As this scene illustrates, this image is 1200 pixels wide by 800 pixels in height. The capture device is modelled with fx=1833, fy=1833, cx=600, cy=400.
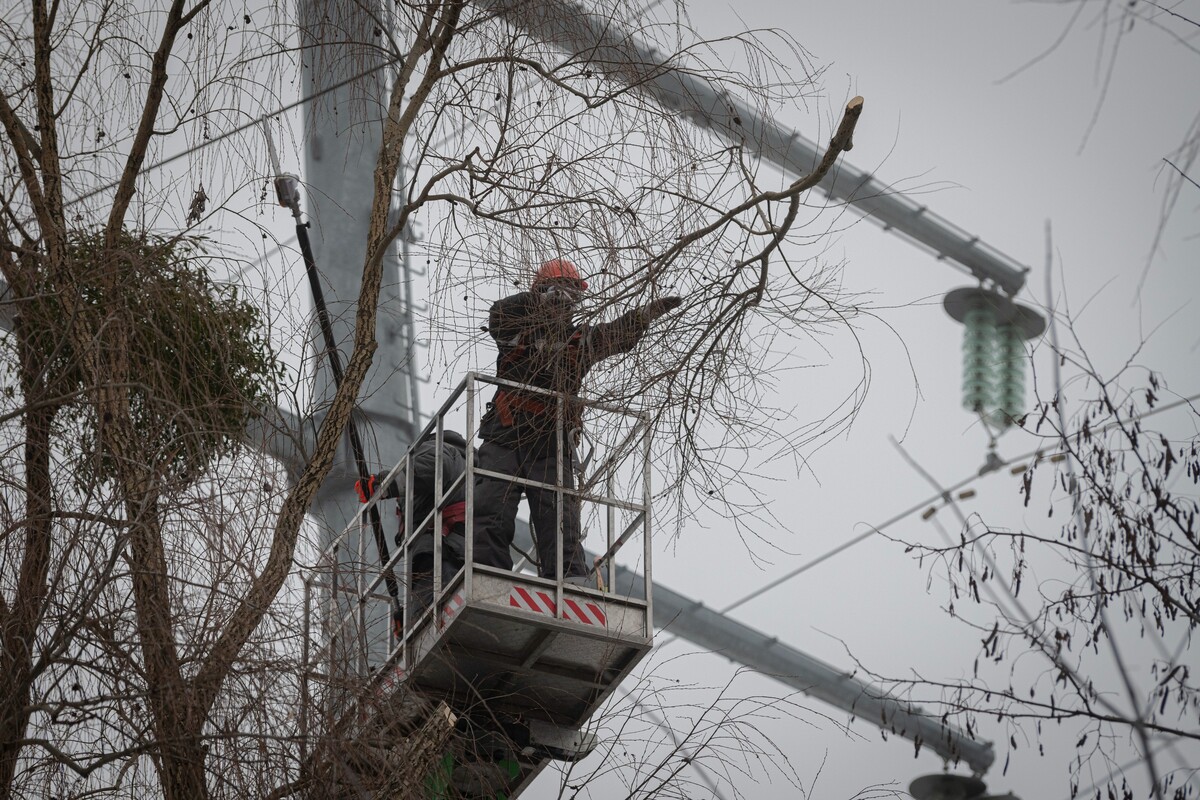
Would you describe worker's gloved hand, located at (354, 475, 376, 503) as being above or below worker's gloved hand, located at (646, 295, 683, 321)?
above

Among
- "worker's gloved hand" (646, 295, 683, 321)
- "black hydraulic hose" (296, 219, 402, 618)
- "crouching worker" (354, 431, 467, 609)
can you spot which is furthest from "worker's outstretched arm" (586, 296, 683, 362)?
"crouching worker" (354, 431, 467, 609)

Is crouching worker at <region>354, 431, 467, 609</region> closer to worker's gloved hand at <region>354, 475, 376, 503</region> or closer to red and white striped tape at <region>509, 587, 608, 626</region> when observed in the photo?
worker's gloved hand at <region>354, 475, 376, 503</region>

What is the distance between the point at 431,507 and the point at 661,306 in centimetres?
252

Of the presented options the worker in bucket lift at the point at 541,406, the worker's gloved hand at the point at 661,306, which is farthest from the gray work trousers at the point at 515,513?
the worker's gloved hand at the point at 661,306

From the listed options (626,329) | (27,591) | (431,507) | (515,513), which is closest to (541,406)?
(515,513)

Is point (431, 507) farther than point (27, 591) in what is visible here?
Yes

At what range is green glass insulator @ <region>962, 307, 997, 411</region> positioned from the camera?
16.5m

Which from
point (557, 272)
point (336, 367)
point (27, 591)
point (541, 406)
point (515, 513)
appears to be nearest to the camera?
point (27, 591)

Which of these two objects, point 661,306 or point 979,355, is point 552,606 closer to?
point 661,306

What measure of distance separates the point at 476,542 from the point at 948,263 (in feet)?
32.0

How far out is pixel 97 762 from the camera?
562 centimetres

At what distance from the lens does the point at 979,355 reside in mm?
16484

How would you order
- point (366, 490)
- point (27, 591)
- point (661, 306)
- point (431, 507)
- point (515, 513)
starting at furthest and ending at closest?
point (431, 507)
point (366, 490)
point (515, 513)
point (661, 306)
point (27, 591)

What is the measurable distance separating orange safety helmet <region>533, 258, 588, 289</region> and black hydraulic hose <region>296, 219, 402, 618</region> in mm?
817
